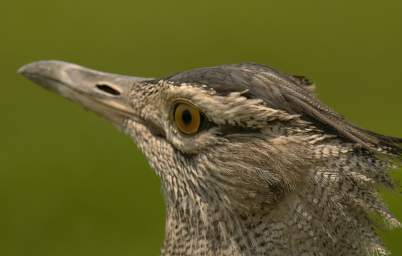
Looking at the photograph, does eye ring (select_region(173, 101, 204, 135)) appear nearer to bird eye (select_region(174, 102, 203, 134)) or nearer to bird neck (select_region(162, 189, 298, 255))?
bird eye (select_region(174, 102, 203, 134))

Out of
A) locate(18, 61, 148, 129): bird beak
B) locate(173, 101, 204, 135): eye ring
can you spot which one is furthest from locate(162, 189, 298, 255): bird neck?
locate(18, 61, 148, 129): bird beak

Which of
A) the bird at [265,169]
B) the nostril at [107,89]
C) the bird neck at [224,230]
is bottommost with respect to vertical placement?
the bird neck at [224,230]

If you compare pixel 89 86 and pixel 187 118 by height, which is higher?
pixel 89 86

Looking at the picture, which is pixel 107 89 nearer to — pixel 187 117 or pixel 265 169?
pixel 187 117

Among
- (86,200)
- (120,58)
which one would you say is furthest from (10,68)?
(86,200)

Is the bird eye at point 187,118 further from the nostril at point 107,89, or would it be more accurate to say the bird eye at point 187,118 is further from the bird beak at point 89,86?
the nostril at point 107,89

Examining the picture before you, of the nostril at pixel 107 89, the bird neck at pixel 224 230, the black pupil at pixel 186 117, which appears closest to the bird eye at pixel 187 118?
the black pupil at pixel 186 117

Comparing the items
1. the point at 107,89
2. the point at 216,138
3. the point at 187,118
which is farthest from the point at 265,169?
the point at 107,89
